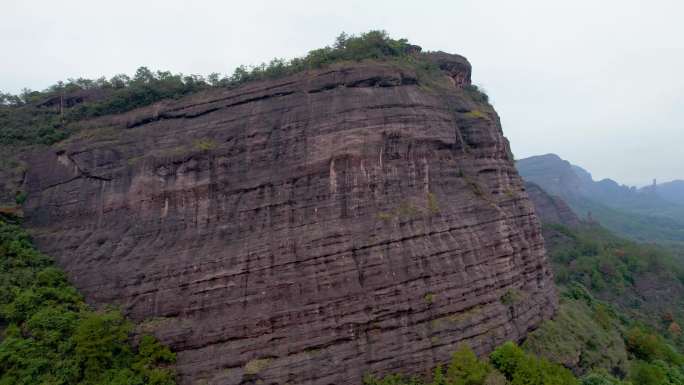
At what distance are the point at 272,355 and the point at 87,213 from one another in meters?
12.4

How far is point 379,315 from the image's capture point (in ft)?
53.0

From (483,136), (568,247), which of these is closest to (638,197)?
(568,247)

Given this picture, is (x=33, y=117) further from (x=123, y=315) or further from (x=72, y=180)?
(x=123, y=315)

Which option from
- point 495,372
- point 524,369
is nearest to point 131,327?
point 495,372

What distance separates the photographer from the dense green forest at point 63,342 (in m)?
15.1

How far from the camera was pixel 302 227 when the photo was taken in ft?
57.7

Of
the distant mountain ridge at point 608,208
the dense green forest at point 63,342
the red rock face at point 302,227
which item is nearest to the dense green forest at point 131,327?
the dense green forest at point 63,342

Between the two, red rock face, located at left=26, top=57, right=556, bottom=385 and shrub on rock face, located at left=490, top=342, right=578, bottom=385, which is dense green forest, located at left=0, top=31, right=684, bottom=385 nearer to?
shrub on rock face, located at left=490, top=342, right=578, bottom=385

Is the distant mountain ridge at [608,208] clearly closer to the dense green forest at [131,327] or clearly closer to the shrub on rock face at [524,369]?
the dense green forest at [131,327]

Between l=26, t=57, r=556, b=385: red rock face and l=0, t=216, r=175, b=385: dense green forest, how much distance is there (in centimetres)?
80

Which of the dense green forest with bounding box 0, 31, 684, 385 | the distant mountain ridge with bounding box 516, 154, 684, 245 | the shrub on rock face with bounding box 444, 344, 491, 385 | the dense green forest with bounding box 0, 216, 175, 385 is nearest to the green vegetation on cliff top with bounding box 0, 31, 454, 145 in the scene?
the dense green forest with bounding box 0, 31, 684, 385

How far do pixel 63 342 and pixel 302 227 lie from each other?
10427 mm

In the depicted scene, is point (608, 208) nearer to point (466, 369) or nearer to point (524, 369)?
point (524, 369)

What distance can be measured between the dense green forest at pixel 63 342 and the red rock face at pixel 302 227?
0.80m
